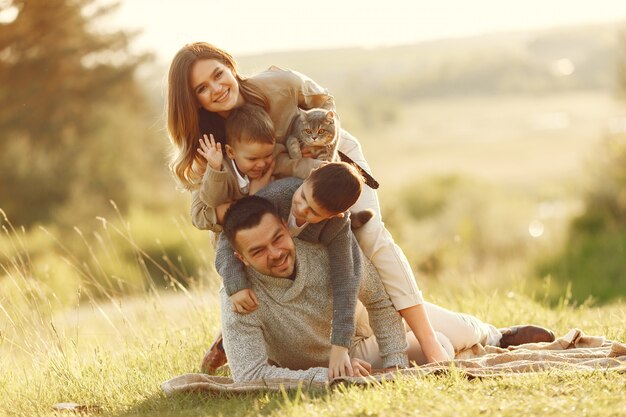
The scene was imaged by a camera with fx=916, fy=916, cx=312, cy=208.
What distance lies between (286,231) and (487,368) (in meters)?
1.24

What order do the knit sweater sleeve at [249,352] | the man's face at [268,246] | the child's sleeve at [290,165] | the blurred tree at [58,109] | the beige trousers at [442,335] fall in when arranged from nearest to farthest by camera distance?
the man's face at [268,246], the knit sweater sleeve at [249,352], the child's sleeve at [290,165], the beige trousers at [442,335], the blurred tree at [58,109]

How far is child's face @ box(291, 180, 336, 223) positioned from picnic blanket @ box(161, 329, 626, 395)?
2.63 ft

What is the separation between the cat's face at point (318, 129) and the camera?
15.8 feet

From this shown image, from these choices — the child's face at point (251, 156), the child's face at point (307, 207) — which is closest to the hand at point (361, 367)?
the child's face at point (307, 207)

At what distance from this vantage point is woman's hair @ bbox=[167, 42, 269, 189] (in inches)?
196

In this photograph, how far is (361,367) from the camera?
4.61m

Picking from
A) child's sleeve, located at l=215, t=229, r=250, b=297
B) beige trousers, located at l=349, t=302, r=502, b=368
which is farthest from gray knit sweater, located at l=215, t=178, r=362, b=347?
beige trousers, located at l=349, t=302, r=502, b=368

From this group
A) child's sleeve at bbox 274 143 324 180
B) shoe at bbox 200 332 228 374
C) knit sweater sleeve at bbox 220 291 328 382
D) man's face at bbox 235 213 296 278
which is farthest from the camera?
shoe at bbox 200 332 228 374

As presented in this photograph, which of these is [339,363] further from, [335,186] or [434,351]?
[335,186]

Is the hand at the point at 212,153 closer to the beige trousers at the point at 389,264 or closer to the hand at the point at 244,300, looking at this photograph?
the hand at the point at 244,300

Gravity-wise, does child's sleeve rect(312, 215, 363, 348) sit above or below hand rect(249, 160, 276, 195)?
below

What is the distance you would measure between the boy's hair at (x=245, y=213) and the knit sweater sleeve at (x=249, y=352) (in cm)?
42

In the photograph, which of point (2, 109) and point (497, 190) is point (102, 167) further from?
point (497, 190)

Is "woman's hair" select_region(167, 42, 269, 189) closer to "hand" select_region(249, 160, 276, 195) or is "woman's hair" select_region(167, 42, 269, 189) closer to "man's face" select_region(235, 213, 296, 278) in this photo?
"hand" select_region(249, 160, 276, 195)
